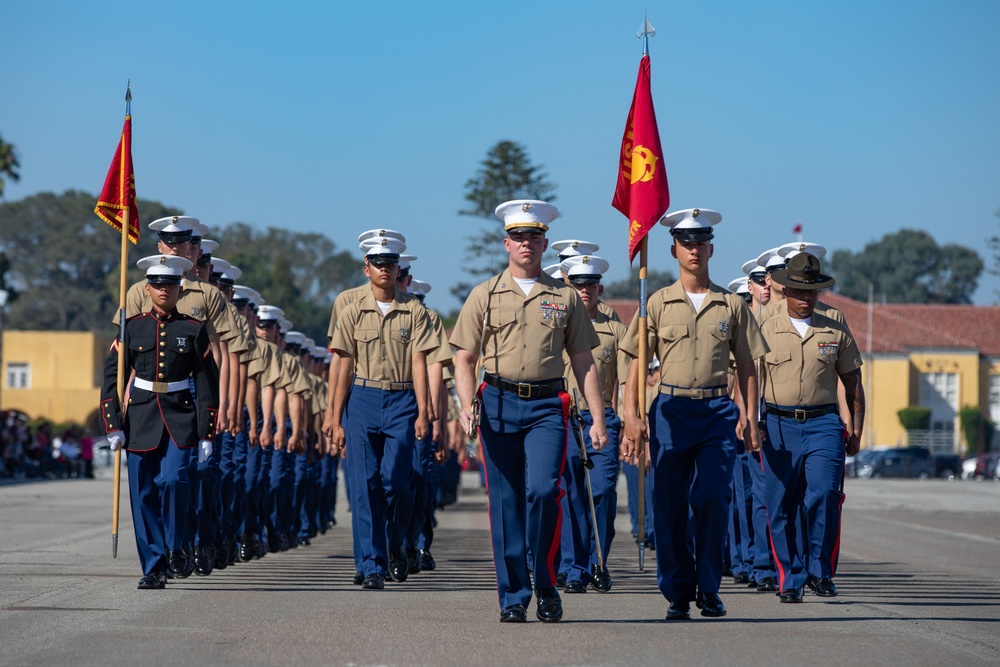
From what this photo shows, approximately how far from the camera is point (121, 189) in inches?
522

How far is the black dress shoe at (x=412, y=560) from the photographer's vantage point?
39.8ft

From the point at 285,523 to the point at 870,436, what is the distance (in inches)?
2916

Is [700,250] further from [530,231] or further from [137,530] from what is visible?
[137,530]

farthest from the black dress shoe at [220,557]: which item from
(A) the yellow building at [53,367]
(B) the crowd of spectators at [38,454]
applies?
(A) the yellow building at [53,367]

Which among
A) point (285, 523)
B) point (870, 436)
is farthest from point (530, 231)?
point (870, 436)

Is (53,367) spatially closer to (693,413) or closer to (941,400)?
(941,400)

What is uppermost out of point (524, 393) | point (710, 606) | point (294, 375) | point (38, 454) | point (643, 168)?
point (643, 168)

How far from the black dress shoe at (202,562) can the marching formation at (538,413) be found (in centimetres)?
2

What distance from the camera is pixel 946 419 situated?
3474 inches

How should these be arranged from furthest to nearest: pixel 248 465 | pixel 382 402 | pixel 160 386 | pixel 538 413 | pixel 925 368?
pixel 925 368, pixel 248 465, pixel 382 402, pixel 160 386, pixel 538 413

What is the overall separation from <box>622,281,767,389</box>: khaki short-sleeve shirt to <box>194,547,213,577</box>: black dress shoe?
4438 millimetres

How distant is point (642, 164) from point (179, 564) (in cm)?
449

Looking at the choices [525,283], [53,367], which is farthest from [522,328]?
[53,367]

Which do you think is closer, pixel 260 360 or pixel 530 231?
pixel 530 231
